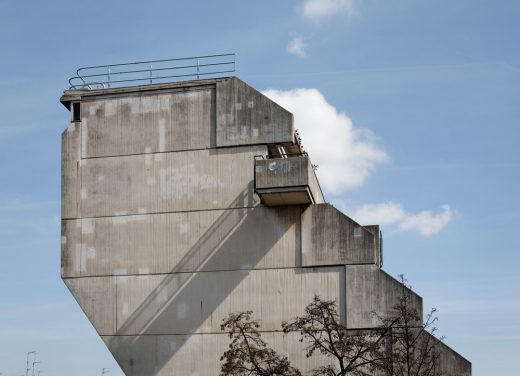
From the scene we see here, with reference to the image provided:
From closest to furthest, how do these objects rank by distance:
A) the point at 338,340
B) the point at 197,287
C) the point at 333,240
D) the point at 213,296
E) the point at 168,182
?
the point at 338,340 < the point at 333,240 < the point at 213,296 < the point at 197,287 < the point at 168,182

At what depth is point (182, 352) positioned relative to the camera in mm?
41906

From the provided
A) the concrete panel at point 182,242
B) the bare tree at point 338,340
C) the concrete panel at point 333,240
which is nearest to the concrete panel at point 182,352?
the bare tree at point 338,340

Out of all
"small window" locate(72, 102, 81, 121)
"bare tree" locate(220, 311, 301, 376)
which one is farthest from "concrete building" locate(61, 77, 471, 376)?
"bare tree" locate(220, 311, 301, 376)

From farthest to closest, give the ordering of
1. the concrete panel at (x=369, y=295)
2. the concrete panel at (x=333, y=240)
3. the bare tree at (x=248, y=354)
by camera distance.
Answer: the concrete panel at (x=333, y=240), the concrete panel at (x=369, y=295), the bare tree at (x=248, y=354)

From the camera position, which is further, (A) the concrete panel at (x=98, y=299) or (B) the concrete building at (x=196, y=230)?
(A) the concrete panel at (x=98, y=299)

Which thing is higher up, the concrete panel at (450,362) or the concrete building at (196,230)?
the concrete building at (196,230)

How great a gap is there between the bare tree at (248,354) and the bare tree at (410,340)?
179 inches

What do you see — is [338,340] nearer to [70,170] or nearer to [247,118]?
[247,118]

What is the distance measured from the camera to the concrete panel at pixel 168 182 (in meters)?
42.7

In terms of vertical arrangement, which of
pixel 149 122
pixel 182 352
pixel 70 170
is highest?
pixel 149 122

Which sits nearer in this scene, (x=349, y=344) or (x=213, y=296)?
(x=349, y=344)

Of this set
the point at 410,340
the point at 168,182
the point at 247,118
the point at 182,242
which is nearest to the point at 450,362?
the point at 410,340

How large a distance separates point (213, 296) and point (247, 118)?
844 cm

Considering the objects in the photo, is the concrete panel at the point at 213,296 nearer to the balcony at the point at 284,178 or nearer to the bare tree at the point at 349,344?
the bare tree at the point at 349,344
